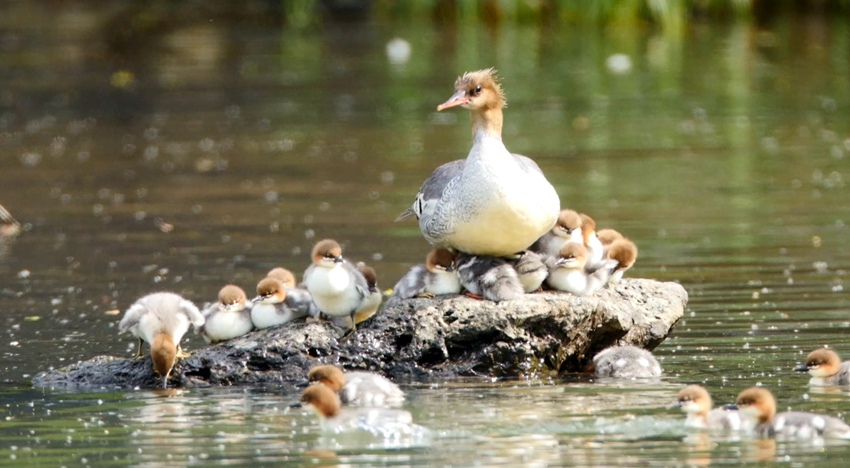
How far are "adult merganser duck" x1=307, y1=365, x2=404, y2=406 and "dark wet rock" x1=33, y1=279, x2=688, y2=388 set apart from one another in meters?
0.83

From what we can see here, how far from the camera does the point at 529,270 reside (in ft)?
30.9

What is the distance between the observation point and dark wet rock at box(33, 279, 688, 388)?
9195 millimetres

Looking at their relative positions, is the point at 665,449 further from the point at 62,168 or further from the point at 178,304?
the point at 62,168

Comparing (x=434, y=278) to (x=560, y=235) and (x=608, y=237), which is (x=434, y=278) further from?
(x=608, y=237)

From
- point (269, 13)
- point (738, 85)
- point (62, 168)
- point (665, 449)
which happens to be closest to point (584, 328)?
point (665, 449)

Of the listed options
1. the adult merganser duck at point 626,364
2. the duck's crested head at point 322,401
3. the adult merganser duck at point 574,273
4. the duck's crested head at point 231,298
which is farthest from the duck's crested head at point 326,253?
the adult merganser duck at point 626,364

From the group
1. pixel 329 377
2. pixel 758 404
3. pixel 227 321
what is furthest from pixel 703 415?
pixel 227 321

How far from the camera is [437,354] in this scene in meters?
9.28

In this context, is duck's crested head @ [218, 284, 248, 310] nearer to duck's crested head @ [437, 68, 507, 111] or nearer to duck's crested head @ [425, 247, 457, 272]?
duck's crested head @ [425, 247, 457, 272]

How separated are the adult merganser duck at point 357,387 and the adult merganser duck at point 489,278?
112 centimetres

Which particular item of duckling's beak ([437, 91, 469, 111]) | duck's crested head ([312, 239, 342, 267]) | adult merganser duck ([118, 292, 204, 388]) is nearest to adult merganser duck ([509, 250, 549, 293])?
duckling's beak ([437, 91, 469, 111])

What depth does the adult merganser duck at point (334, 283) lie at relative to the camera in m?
9.09

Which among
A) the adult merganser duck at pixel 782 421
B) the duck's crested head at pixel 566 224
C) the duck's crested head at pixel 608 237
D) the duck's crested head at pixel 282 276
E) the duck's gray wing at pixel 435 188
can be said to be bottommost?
the adult merganser duck at pixel 782 421

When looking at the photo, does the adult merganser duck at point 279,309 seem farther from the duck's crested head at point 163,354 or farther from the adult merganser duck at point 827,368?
the adult merganser duck at point 827,368
